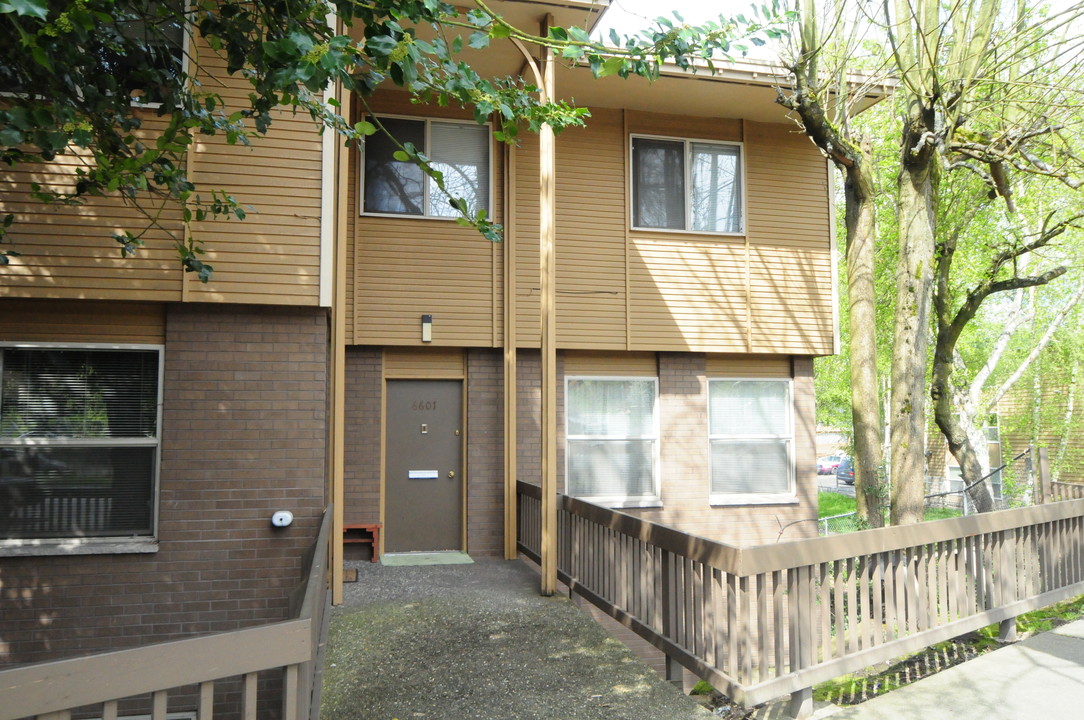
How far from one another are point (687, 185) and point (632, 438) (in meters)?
3.56

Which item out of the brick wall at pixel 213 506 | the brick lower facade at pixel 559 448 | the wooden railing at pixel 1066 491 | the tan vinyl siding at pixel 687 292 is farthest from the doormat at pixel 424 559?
the wooden railing at pixel 1066 491

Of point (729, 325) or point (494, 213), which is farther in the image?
point (729, 325)

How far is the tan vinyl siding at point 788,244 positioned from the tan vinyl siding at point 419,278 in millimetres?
3727

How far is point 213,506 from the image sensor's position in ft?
21.2

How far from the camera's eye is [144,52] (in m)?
4.98

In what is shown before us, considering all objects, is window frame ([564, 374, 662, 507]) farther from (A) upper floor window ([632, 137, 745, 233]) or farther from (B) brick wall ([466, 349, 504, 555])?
(A) upper floor window ([632, 137, 745, 233])

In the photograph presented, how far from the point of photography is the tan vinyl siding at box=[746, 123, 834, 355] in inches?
433

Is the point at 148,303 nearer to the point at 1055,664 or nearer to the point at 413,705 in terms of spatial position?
the point at 413,705

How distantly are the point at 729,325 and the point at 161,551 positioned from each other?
24.5 feet

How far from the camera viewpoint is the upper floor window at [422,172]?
9781 mm

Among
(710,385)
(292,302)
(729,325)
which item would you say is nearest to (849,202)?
(729,325)

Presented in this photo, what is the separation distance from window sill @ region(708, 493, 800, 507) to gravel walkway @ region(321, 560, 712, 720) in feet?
12.6

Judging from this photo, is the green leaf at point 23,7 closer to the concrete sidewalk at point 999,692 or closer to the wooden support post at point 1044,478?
the concrete sidewalk at point 999,692

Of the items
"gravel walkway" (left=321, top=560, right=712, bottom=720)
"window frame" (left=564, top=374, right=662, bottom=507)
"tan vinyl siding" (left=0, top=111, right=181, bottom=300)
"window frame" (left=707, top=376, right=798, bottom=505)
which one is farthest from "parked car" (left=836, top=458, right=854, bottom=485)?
"tan vinyl siding" (left=0, top=111, right=181, bottom=300)
